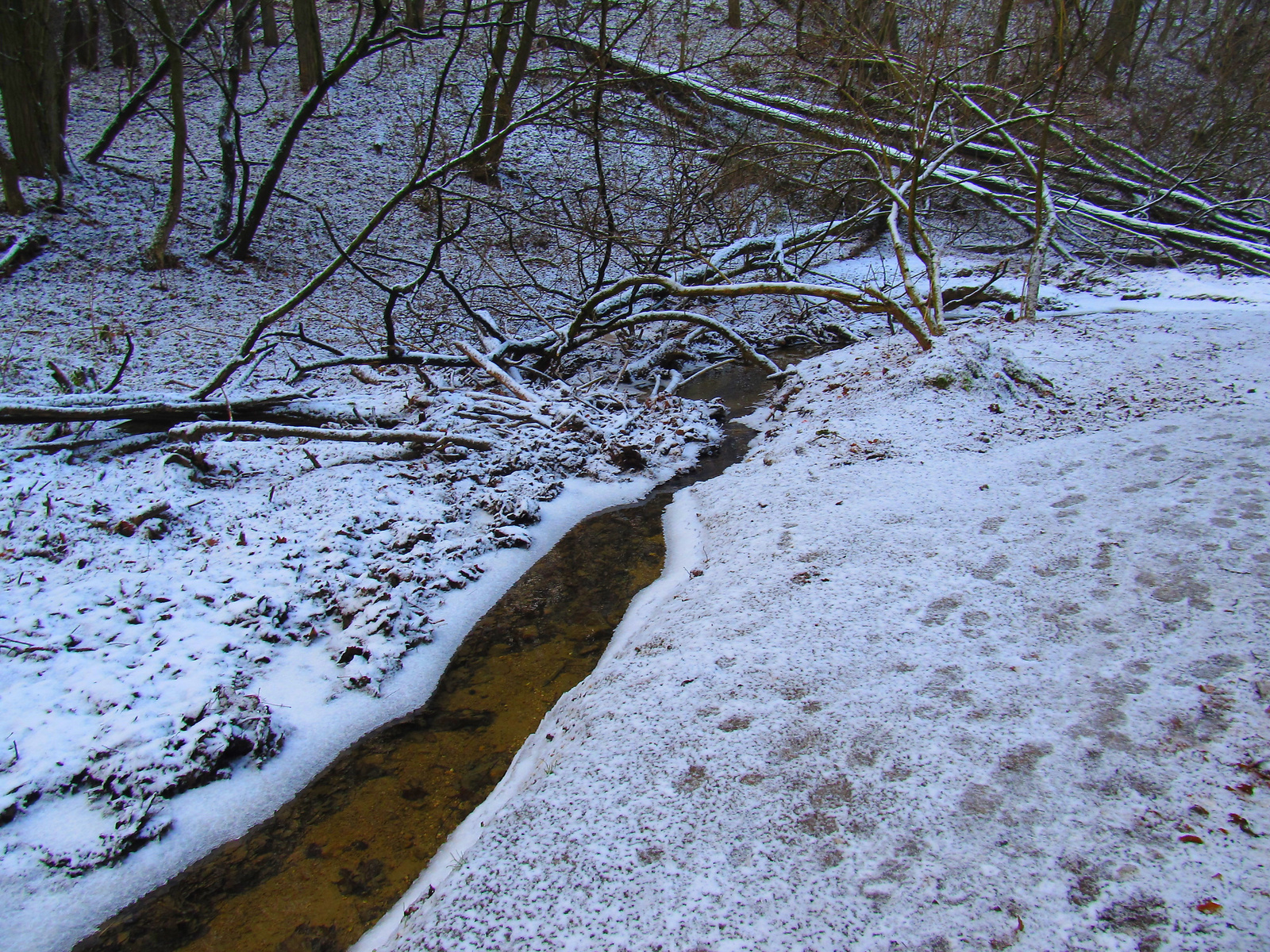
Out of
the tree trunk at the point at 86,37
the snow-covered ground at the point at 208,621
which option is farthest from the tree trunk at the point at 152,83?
the snow-covered ground at the point at 208,621

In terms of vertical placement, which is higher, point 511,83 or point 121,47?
point 121,47

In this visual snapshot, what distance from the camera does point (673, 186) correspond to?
8969 mm

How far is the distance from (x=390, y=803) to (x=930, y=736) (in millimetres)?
1808

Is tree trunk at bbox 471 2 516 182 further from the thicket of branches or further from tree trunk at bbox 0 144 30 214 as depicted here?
tree trunk at bbox 0 144 30 214

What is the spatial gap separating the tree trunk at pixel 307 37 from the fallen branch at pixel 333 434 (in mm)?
11709

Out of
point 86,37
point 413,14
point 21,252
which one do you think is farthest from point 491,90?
point 86,37

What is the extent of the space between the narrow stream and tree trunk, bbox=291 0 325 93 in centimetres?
1398

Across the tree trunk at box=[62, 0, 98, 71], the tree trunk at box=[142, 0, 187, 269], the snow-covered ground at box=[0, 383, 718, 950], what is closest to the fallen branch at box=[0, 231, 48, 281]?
the tree trunk at box=[142, 0, 187, 269]

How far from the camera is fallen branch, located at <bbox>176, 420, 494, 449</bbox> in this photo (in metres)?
4.21

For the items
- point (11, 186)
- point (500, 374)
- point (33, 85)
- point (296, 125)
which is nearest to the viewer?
point (500, 374)

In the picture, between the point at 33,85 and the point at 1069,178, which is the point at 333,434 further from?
the point at 1069,178

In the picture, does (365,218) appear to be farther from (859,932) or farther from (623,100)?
(859,932)

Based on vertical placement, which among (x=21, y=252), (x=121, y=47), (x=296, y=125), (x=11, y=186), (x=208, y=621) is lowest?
(x=208, y=621)

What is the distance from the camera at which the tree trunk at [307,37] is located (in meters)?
12.8
